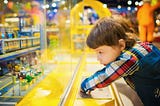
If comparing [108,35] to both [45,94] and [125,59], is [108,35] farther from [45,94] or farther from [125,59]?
[45,94]

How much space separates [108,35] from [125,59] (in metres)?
0.11

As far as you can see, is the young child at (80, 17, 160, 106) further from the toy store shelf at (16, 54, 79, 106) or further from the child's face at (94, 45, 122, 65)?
the toy store shelf at (16, 54, 79, 106)

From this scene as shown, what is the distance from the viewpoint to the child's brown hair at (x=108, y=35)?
0.98 meters

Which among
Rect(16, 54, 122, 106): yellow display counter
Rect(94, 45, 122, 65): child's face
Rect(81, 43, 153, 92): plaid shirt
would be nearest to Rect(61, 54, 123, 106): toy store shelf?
Rect(16, 54, 122, 106): yellow display counter

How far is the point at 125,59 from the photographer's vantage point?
962 mm

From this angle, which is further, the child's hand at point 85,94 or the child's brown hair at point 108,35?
the child's hand at point 85,94

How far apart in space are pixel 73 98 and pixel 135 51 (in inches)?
15.6

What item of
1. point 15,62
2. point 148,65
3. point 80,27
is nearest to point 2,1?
point 15,62

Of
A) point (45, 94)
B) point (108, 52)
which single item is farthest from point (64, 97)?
point (108, 52)

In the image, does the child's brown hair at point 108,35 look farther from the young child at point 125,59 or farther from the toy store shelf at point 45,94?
the toy store shelf at point 45,94

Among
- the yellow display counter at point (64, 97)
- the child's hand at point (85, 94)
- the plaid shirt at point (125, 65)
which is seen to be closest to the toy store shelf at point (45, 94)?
the yellow display counter at point (64, 97)

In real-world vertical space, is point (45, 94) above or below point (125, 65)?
below

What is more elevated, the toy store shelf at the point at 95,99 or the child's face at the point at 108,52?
the child's face at the point at 108,52

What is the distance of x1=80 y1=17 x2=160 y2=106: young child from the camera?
0.98 metres
